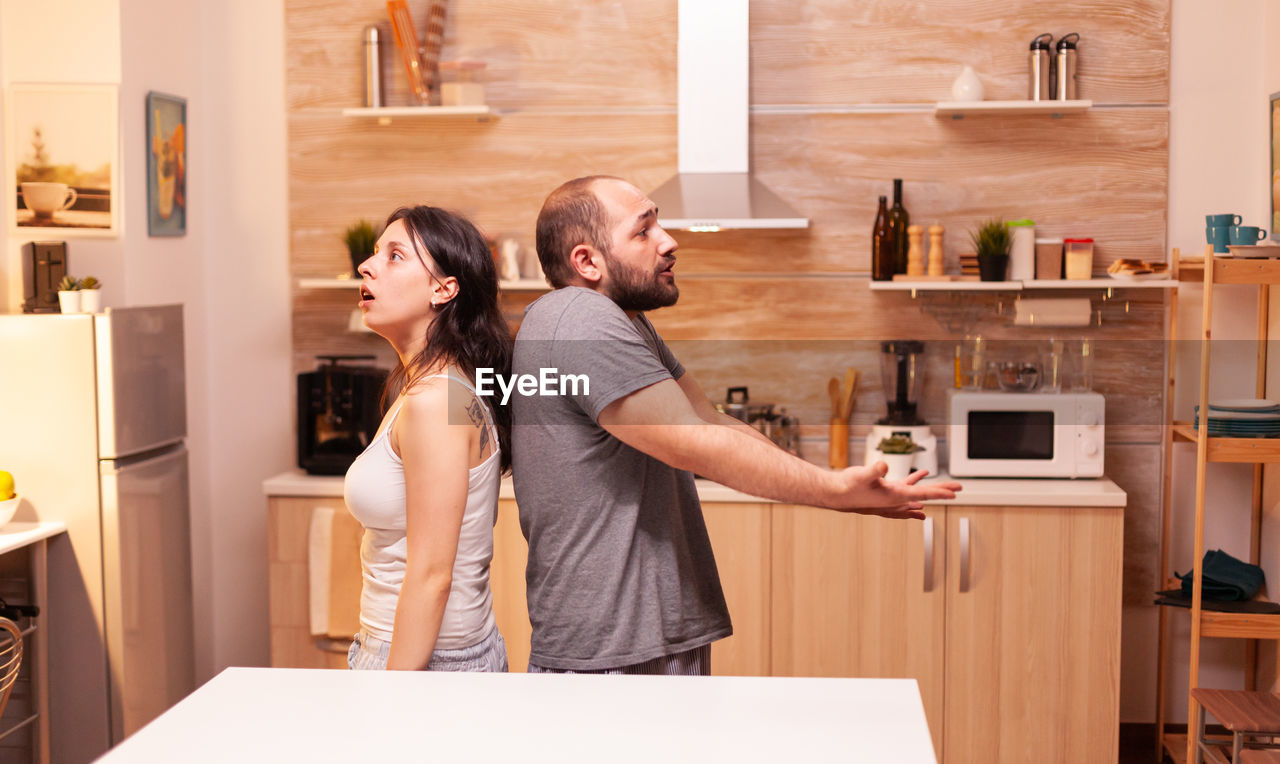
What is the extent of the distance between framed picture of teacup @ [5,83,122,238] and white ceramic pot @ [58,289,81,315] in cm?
36

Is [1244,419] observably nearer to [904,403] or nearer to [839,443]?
[904,403]

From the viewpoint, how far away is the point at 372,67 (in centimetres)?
354

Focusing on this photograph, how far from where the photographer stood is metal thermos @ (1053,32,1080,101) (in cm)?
334

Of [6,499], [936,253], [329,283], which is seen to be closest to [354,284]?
[329,283]

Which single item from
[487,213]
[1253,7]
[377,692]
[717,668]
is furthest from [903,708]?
[1253,7]

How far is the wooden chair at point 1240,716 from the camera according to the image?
103 inches

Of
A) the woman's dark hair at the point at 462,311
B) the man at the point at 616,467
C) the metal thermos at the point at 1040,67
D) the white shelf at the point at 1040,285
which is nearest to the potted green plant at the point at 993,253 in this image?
the white shelf at the point at 1040,285

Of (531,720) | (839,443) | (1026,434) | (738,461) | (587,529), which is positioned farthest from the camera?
(839,443)

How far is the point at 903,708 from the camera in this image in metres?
1.29

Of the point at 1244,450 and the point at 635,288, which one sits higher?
the point at 635,288

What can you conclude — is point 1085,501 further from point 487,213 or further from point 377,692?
point 377,692

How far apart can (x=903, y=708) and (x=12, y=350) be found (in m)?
2.45

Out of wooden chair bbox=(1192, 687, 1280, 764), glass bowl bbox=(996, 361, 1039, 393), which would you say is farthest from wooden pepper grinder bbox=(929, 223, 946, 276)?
wooden chair bbox=(1192, 687, 1280, 764)

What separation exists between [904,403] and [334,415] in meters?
1.80
